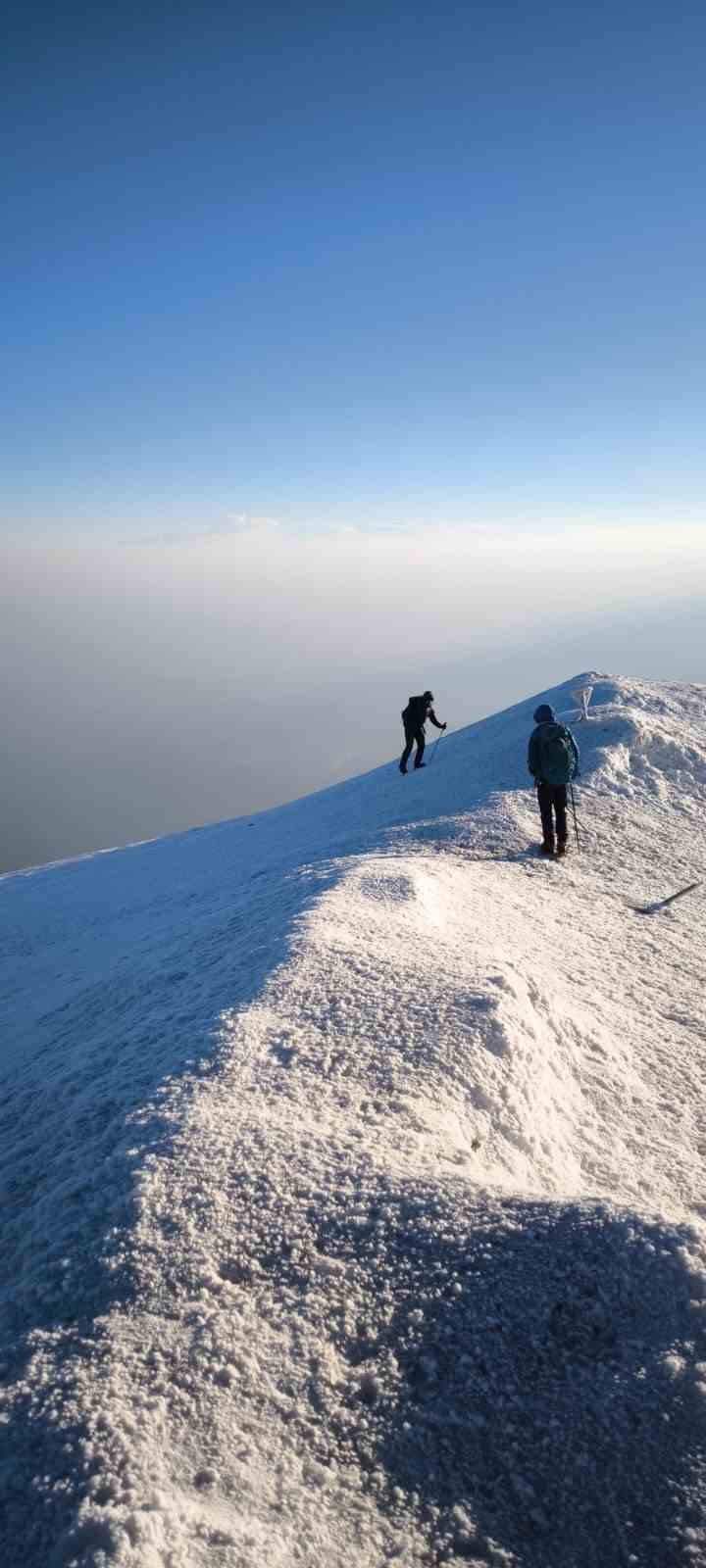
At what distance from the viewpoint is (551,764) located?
43.4 ft

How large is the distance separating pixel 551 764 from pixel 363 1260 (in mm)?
9627

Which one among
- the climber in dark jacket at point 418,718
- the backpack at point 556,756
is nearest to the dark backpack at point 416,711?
the climber in dark jacket at point 418,718

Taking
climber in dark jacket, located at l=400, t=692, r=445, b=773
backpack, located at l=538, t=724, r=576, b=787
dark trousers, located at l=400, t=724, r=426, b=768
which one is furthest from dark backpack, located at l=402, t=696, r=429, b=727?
backpack, located at l=538, t=724, r=576, b=787

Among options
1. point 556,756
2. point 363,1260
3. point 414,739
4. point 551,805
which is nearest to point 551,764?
point 556,756

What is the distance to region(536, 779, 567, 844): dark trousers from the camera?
13.3 metres

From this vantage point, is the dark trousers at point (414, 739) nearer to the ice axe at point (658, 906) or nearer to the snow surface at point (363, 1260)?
the ice axe at point (658, 906)

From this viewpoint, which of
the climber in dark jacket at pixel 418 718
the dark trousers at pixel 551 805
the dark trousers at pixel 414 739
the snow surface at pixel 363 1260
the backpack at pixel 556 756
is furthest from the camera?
the dark trousers at pixel 414 739

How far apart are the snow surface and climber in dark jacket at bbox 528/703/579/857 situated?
11.8 feet

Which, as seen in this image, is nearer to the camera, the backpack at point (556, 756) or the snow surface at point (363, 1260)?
the snow surface at point (363, 1260)

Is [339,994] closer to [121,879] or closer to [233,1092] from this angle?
[233,1092]

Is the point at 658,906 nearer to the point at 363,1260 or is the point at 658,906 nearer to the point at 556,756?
the point at 556,756

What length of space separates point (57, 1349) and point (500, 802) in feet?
41.3

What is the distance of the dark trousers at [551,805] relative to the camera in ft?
43.8

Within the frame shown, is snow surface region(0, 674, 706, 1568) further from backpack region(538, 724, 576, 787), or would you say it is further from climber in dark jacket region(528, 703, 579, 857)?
backpack region(538, 724, 576, 787)
